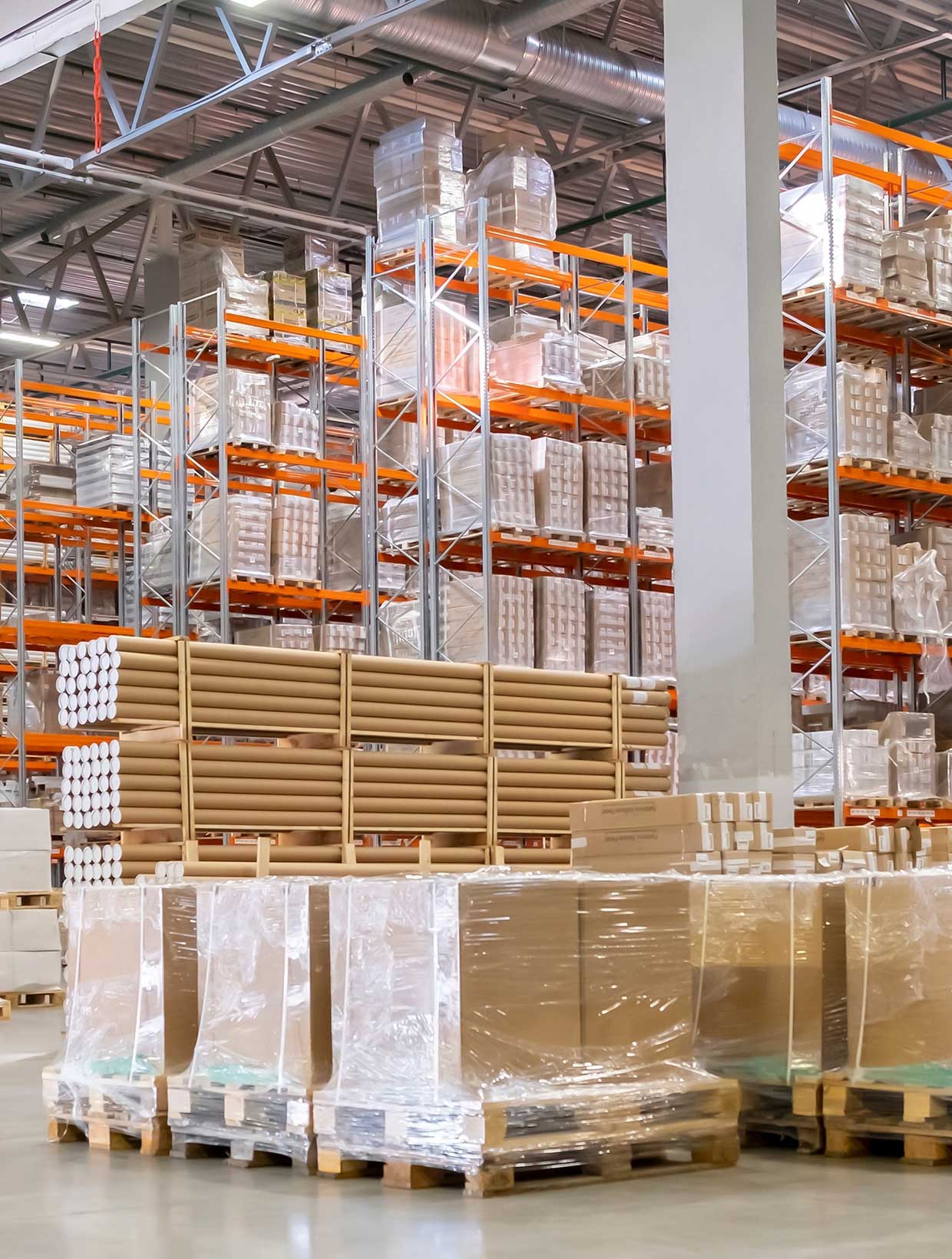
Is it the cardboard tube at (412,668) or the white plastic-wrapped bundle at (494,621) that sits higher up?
the white plastic-wrapped bundle at (494,621)

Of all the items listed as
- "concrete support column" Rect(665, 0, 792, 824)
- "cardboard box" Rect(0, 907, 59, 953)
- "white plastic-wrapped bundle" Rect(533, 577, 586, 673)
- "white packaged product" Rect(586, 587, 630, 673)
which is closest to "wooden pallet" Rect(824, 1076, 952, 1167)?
"concrete support column" Rect(665, 0, 792, 824)

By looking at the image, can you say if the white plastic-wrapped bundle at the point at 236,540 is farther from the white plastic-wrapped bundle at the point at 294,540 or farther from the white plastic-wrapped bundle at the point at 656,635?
the white plastic-wrapped bundle at the point at 656,635

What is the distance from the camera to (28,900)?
1365cm

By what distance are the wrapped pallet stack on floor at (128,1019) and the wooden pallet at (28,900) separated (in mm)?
6780

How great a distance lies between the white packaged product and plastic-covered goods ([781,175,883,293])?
2.87 m

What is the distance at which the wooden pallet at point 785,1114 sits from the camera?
20.1 ft

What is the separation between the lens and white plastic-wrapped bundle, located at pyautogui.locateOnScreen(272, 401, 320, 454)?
16.1 meters

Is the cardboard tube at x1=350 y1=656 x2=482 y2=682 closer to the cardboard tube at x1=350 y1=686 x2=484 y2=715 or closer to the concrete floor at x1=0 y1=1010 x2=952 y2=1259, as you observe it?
the cardboard tube at x1=350 y1=686 x2=484 y2=715

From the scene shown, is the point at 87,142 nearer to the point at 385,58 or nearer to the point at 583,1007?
the point at 385,58

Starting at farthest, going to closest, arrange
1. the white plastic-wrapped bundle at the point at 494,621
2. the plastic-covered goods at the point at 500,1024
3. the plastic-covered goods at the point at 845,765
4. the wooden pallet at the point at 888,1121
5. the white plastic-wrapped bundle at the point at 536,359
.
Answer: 1. the white plastic-wrapped bundle at the point at 536,359
2. the white plastic-wrapped bundle at the point at 494,621
3. the plastic-covered goods at the point at 845,765
4. the wooden pallet at the point at 888,1121
5. the plastic-covered goods at the point at 500,1024

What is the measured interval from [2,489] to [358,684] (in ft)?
30.2

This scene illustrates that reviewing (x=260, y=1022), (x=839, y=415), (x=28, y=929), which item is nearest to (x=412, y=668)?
(x=839, y=415)

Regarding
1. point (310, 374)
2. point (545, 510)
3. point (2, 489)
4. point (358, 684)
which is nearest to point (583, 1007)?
point (358, 684)

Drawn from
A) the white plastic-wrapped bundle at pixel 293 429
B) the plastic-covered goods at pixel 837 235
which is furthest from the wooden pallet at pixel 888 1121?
the white plastic-wrapped bundle at pixel 293 429
